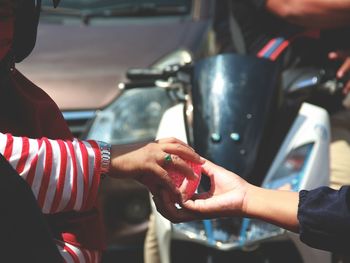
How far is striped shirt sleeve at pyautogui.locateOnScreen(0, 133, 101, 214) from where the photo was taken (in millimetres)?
1868

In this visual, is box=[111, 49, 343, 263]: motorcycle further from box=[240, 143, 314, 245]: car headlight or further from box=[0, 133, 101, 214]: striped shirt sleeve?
box=[0, 133, 101, 214]: striped shirt sleeve

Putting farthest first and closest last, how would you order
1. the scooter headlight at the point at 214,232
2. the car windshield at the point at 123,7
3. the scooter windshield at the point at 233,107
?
the car windshield at the point at 123,7 → the scooter windshield at the point at 233,107 → the scooter headlight at the point at 214,232

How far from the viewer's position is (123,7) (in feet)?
15.6

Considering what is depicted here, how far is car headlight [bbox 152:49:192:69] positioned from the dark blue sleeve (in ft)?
6.82

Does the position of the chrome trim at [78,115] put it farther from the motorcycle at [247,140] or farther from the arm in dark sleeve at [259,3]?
the arm in dark sleeve at [259,3]

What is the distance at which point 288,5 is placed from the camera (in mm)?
3359

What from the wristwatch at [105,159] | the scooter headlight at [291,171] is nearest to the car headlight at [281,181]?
the scooter headlight at [291,171]

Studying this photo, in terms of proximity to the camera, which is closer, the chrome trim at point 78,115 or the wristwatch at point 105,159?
the wristwatch at point 105,159

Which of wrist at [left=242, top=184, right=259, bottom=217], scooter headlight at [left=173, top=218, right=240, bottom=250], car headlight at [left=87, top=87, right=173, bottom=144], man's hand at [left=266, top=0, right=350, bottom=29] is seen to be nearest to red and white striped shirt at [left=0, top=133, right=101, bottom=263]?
wrist at [left=242, top=184, right=259, bottom=217]

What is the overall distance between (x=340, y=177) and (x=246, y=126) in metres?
0.61

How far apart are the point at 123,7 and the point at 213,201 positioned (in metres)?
2.67

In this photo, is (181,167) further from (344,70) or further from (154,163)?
(344,70)

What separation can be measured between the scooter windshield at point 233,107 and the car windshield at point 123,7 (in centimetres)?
153

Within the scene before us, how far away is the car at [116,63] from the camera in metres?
4.09
